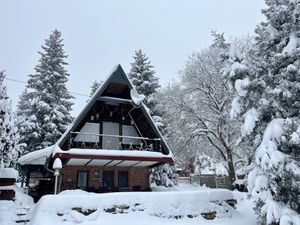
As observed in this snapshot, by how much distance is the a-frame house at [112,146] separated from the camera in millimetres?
15859

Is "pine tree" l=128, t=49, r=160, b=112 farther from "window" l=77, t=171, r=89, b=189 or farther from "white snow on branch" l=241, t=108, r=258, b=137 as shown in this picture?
"white snow on branch" l=241, t=108, r=258, b=137

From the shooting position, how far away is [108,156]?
49.9 ft

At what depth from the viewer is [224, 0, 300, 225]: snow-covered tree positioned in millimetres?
9367

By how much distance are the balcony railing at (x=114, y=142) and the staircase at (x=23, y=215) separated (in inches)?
187

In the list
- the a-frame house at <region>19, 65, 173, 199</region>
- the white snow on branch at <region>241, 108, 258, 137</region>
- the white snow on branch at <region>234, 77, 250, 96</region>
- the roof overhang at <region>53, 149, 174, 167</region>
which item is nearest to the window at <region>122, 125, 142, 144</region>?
the a-frame house at <region>19, 65, 173, 199</region>

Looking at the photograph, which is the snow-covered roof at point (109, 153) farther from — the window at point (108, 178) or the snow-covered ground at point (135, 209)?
the snow-covered ground at point (135, 209)

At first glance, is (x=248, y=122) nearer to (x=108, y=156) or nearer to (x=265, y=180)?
(x=265, y=180)

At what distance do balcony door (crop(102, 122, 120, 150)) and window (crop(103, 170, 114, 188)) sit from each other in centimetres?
179

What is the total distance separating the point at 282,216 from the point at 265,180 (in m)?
1.35

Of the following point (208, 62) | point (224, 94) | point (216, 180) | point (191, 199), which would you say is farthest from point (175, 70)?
point (191, 199)

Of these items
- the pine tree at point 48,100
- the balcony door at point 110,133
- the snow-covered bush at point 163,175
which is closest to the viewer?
the balcony door at point 110,133

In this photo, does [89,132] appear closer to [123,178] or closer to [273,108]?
[123,178]

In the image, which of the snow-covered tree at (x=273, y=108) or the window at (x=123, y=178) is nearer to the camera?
the snow-covered tree at (x=273, y=108)

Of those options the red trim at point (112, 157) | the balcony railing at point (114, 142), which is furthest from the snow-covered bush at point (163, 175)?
the red trim at point (112, 157)
